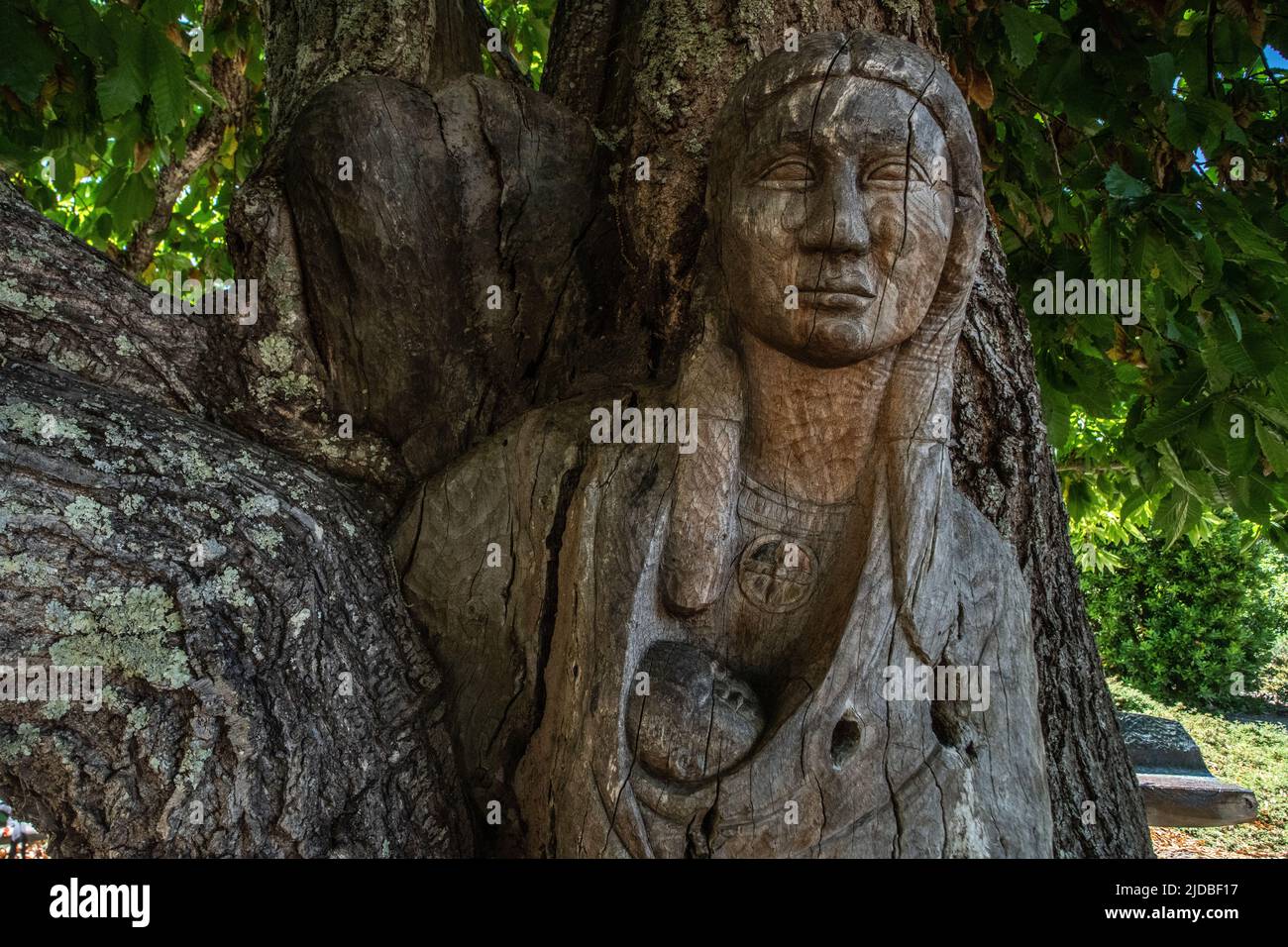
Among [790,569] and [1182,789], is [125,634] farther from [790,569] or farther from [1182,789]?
[1182,789]

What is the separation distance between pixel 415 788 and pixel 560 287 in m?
1.45

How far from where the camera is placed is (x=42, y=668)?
2.24 meters

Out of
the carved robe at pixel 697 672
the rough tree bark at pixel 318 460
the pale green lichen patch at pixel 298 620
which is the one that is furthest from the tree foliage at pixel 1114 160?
the pale green lichen patch at pixel 298 620

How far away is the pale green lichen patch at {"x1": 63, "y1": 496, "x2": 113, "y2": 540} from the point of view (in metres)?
2.32

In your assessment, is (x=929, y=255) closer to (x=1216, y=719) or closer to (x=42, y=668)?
(x=42, y=668)

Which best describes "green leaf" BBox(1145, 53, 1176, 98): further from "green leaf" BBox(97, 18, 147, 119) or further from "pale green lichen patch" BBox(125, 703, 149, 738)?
"pale green lichen patch" BBox(125, 703, 149, 738)

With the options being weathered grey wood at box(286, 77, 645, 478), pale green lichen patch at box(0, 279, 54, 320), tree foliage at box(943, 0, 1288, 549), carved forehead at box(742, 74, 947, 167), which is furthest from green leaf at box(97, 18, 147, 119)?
tree foliage at box(943, 0, 1288, 549)

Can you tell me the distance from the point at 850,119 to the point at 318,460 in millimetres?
1663

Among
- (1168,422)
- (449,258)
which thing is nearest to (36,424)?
(449,258)

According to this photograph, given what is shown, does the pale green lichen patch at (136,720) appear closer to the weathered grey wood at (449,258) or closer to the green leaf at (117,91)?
the weathered grey wood at (449,258)

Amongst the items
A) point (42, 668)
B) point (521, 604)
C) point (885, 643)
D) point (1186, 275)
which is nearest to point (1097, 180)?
point (1186, 275)

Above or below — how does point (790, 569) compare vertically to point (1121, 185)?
below

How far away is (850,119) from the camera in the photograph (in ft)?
7.78

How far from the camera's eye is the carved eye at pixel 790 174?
243 cm
